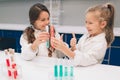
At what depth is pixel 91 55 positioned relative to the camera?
3.55ft

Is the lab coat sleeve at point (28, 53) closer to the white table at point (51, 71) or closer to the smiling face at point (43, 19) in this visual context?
the white table at point (51, 71)

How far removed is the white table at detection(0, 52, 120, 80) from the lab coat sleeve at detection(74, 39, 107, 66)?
3 cm

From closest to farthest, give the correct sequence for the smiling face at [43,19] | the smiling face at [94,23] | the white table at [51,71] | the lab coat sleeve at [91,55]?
the white table at [51,71], the lab coat sleeve at [91,55], the smiling face at [94,23], the smiling face at [43,19]

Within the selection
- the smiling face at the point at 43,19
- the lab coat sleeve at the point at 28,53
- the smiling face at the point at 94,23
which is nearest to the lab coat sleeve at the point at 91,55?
the smiling face at the point at 94,23

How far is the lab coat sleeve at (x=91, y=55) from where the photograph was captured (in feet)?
3.47

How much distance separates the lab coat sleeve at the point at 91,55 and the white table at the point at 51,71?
1.2 inches

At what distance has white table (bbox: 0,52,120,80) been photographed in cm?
92

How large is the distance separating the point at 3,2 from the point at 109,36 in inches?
76.5

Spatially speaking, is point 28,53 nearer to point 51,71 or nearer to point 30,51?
point 30,51

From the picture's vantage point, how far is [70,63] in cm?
109

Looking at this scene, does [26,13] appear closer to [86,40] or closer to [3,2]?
[3,2]

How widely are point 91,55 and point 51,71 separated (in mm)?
256

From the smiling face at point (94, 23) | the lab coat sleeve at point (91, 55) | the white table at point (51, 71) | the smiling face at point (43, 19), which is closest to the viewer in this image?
the white table at point (51, 71)

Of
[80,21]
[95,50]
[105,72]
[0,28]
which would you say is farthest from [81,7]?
[105,72]
